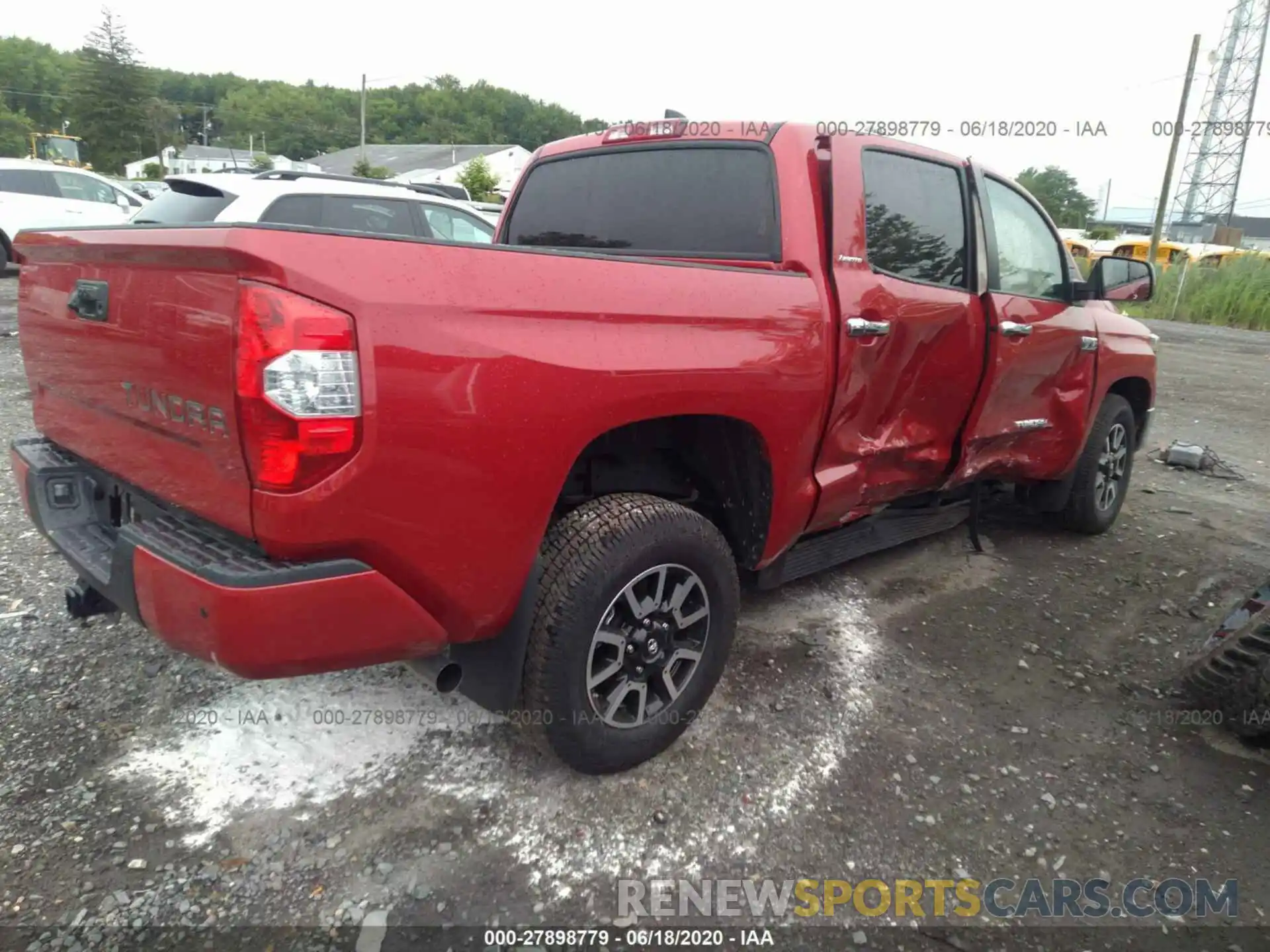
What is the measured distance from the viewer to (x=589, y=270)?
2.08 meters

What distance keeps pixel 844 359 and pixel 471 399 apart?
1401mm

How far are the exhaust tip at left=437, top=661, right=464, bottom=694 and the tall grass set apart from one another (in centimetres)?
1935

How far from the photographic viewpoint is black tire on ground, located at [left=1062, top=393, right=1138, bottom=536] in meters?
4.54

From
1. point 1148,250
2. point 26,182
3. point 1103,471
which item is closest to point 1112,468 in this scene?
point 1103,471

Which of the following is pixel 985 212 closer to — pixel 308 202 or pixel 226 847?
pixel 226 847

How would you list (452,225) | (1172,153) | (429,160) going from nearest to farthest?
1. (452,225)
2. (1172,153)
3. (429,160)

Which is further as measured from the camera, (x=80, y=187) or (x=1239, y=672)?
(x=80, y=187)

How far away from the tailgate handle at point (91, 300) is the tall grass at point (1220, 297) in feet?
65.0

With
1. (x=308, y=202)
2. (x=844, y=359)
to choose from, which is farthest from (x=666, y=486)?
(x=308, y=202)

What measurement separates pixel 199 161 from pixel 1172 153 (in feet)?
236

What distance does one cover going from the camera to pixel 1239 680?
276 cm

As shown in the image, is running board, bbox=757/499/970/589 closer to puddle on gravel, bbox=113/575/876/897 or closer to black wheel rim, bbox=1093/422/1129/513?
puddle on gravel, bbox=113/575/876/897

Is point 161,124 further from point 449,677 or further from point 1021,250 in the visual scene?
point 449,677

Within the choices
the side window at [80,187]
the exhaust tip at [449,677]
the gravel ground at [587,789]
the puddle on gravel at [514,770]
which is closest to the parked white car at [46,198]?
the side window at [80,187]
